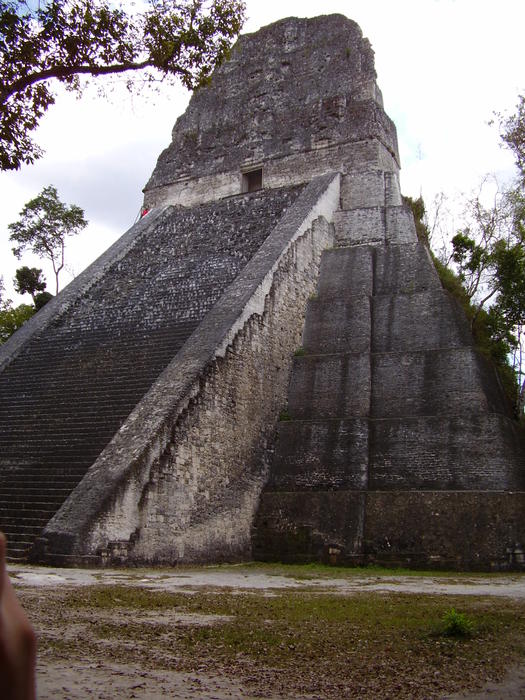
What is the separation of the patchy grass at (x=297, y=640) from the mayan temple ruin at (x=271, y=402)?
304 centimetres

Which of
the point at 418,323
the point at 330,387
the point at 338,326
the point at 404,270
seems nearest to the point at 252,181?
the point at 404,270

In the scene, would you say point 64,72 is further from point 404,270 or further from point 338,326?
point 404,270

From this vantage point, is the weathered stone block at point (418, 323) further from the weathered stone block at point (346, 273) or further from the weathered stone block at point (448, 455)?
the weathered stone block at point (448, 455)

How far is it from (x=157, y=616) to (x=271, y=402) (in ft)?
23.0

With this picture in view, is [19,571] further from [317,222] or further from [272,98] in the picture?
[272,98]

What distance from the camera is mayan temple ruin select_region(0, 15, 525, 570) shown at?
8781mm

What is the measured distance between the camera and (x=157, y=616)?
14.8 ft

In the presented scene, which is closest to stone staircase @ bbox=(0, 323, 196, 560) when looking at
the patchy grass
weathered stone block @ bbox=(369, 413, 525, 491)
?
the patchy grass

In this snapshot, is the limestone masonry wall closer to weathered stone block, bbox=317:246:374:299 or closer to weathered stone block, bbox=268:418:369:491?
weathered stone block, bbox=268:418:369:491

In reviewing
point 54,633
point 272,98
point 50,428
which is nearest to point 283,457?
point 50,428

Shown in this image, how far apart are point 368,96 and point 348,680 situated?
1652cm

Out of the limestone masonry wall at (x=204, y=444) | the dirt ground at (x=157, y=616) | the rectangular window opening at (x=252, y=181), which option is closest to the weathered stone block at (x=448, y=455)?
the dirt ground at (x=157, y=616)

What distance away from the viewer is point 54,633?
3.88 m

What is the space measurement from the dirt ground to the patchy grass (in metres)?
0.03
